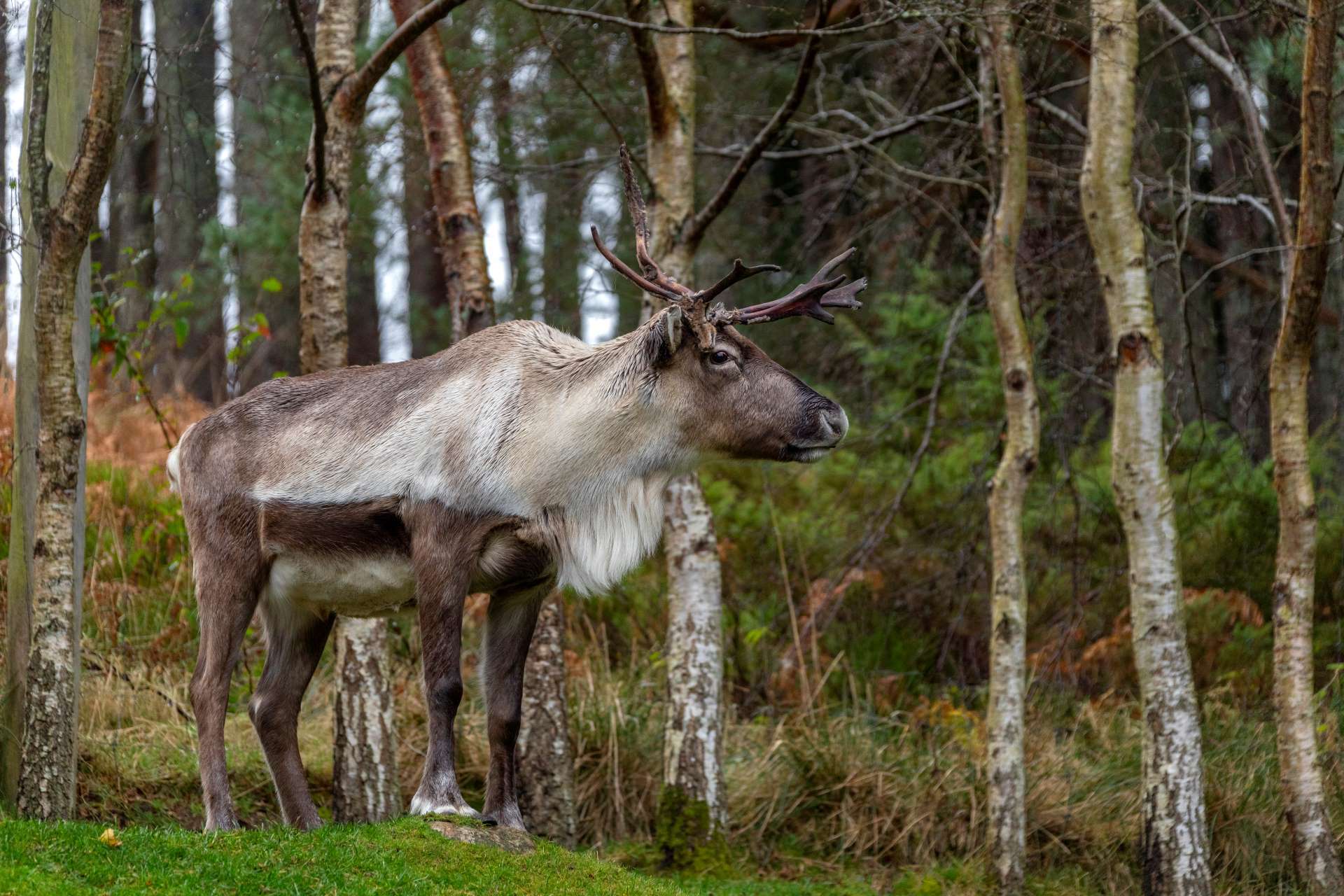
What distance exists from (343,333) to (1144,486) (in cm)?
495

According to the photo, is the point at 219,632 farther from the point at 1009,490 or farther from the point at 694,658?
the point at 1009,490

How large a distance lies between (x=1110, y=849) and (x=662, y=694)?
3.51m

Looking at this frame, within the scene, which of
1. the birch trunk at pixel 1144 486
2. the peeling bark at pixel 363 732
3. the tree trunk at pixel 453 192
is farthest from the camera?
the tree trunk at pixel 453 192

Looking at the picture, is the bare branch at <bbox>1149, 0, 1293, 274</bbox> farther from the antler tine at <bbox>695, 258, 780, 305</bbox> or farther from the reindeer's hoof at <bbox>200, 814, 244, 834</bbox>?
the reindeer's hoof at <bbox>200, 814, 244, 834</bbox>

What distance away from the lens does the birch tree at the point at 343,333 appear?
8031 mm

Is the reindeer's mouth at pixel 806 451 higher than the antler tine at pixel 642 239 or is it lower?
lower

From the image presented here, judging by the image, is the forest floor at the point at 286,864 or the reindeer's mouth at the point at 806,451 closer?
the forest floor at the point at 286,864

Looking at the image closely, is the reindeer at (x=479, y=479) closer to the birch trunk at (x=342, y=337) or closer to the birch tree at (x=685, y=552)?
the birch trunk at (x=342, y=337)

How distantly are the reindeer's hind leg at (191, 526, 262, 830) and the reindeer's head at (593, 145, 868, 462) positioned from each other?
218cm

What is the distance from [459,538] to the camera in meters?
6.03

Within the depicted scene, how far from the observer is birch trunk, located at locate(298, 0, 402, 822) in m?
8.05

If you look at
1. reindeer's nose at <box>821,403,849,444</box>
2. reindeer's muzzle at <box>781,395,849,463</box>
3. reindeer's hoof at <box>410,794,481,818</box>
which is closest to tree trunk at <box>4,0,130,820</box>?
reindeer's hoof at <box>410,794,481,818</box>

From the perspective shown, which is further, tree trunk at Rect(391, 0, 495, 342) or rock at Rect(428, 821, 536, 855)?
tree trunk at Rect(391, 0, 495, 342)

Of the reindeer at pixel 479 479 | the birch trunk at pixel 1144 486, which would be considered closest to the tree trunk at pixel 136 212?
the reindeer at pixel 479 479
